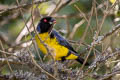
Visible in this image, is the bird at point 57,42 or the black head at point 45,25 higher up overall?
the black head at point 45,25

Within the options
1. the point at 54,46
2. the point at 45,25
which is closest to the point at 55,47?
the point at 54,46

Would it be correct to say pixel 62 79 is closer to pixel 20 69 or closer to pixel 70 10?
pixel 20 69

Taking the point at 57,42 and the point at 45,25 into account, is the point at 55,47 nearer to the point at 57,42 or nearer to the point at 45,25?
the point at 57,42

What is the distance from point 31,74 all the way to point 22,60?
0.24m

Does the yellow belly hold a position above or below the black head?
below

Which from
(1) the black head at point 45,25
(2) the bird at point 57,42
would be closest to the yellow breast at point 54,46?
(2) the bird at point 57,42

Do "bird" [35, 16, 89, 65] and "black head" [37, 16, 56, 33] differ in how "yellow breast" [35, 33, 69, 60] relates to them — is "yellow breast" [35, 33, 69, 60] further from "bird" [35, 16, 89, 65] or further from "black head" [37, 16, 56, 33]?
"black head" [37, 16, 56, 33]

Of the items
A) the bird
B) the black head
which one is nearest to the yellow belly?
the bird

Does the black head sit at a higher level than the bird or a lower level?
higher

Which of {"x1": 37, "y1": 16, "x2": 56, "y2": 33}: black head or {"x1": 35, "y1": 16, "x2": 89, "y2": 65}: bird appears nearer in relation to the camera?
{"x1": 35, "y1": 16, "x2": 89, "y2": 65}: bird

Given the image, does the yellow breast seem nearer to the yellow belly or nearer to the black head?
the yellow belly

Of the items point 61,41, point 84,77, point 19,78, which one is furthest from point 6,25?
point 84,77

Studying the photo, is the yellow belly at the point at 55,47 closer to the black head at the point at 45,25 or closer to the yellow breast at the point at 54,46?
the yellow breast at the point at 54,46

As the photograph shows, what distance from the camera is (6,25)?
8203 mm
